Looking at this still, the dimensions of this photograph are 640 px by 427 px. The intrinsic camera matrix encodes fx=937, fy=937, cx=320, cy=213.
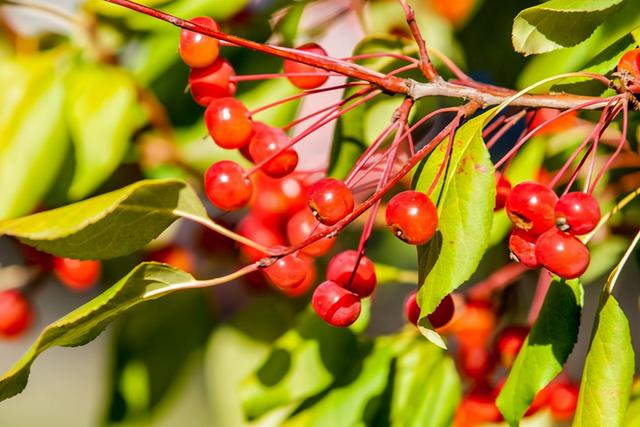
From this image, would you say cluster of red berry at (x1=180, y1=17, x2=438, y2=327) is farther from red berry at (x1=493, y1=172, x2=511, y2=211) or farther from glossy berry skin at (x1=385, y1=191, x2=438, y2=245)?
red berry at (x1=493, y1=172, x2=511, y2=211)

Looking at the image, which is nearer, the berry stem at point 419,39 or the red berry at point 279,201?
the berry stem at point 419,39

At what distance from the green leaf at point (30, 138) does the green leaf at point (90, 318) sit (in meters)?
0.35

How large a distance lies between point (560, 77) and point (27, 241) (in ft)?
1.16

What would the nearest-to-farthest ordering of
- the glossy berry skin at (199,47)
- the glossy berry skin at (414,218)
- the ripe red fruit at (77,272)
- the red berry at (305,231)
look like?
the glossy berry skin at (414,218) → the glossy berry skin at (199,47) → the red berry at (305,231) → the ripe red fruit at (77,272)

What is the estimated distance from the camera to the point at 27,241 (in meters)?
0.57

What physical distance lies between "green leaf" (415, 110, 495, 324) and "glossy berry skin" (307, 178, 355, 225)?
5 centimetres

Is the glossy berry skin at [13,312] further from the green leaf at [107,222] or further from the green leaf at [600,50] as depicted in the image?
the green leaf at [600,50]

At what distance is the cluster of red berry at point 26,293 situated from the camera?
1.02 meters

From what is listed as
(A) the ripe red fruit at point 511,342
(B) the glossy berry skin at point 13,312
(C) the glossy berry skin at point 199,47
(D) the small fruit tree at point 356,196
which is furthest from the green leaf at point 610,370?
(B) the glossy berry skin at point 13,312

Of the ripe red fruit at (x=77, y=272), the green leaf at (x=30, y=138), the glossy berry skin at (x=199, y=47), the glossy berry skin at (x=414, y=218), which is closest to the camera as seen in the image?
the glossy berry skin at (x=414, y=218)

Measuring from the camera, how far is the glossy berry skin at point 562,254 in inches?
22.2

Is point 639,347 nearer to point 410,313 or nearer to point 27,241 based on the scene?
point 410,313

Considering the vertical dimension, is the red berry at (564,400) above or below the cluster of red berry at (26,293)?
above

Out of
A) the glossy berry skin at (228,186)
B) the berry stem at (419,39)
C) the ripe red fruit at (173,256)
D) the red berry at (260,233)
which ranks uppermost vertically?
the berry stem at (419,39)
